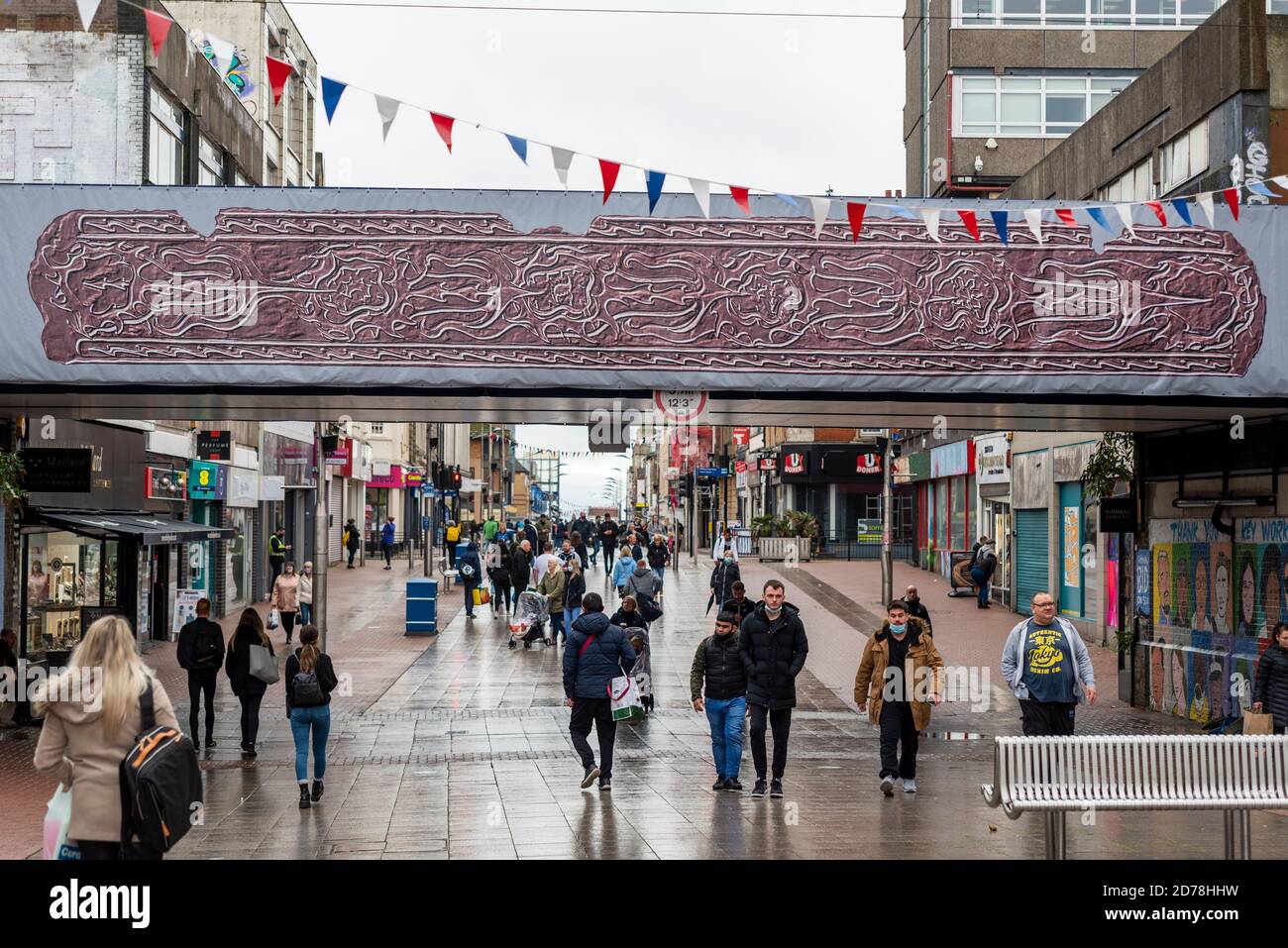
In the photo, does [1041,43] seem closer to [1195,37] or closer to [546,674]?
[1195,37]

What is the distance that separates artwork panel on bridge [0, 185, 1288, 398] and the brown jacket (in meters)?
2.62

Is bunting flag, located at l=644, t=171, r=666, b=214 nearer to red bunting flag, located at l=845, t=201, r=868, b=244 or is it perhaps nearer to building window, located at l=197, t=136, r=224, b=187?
red bunting flag, located at l=845, t=201, r=868, b=244

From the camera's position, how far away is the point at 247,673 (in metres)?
14.2

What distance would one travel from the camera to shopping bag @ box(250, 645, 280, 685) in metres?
13.9

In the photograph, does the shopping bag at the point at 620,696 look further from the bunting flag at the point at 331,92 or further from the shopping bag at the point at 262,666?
the bunting flag at the point at 331,92

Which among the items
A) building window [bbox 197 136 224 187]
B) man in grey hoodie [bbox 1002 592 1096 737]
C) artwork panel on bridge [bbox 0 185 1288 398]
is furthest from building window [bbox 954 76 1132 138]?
man in grey hoodie [bbox 1002 592 1096 737]

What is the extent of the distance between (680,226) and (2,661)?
8976 mm

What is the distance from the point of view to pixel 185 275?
13164 mm

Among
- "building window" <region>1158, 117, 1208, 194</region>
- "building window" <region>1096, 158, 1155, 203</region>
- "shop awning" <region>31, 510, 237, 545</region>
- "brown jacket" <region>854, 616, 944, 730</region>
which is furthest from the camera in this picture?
"building window" <region>1096, 158, 1155, 203</region>

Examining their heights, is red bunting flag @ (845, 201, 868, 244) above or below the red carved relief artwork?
above

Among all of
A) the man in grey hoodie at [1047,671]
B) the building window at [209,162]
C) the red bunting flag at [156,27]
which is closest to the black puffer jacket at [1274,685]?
the man in grey hoodie at [1047,671]

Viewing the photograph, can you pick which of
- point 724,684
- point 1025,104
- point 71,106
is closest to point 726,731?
point 724,684

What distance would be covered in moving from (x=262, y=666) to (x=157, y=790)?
25.6 feet
